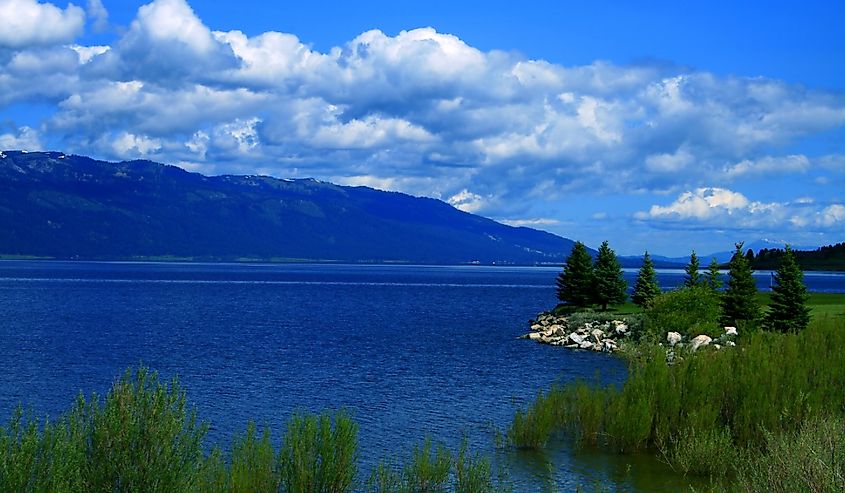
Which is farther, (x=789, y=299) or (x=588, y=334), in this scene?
(x=588, y=334)

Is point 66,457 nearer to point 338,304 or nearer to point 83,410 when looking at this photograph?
point 83,410

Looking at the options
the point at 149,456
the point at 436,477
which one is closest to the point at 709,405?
the point at 436,477

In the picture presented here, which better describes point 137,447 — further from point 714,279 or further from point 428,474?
point 714,279

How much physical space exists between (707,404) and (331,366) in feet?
98.7

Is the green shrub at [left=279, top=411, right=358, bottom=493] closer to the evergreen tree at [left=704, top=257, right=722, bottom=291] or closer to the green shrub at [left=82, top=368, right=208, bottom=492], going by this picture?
the green shrub at [left=82, top=368, right=208, bottom=492]

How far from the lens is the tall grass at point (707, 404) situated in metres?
25.1

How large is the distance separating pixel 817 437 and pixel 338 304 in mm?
103227

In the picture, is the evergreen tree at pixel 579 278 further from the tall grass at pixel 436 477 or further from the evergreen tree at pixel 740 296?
the tall grass at pixel 436 477

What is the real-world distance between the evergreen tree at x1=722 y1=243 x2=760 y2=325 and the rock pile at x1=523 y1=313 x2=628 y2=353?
8285 millimetres

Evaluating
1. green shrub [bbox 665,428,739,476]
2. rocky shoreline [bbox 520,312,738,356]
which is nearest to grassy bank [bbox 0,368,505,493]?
green shrub [bbox 665,428,739,476]

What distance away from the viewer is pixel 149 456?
51.5 feet

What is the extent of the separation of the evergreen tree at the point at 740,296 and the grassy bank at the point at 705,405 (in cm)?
2989

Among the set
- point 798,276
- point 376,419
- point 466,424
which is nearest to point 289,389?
point 376,419

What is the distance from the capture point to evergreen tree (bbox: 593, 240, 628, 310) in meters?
84.0
